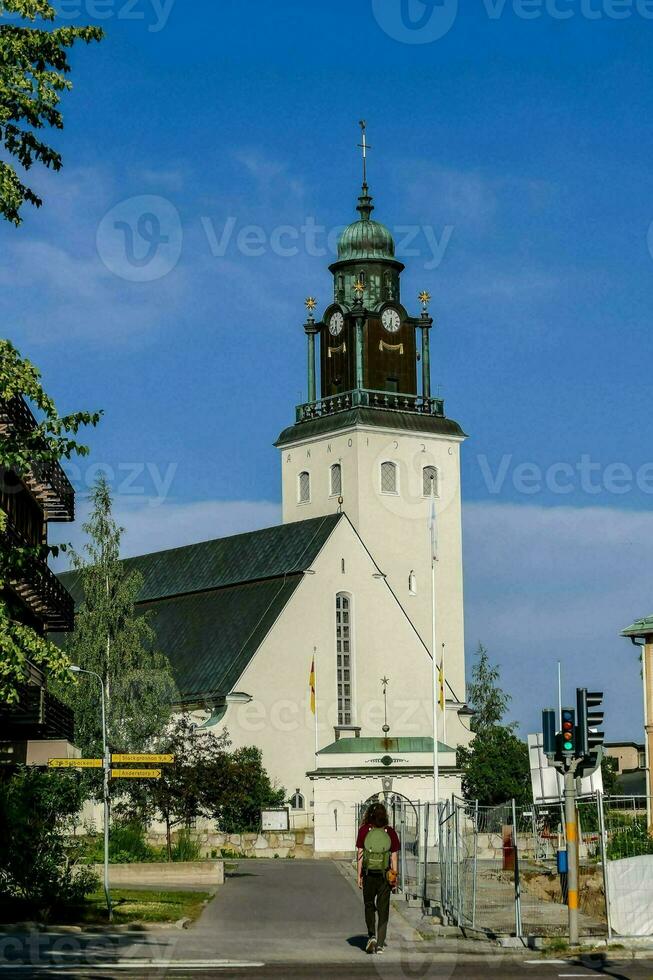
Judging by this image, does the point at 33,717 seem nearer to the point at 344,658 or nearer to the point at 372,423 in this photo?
the point at 344,658

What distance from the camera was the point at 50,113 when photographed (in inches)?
691

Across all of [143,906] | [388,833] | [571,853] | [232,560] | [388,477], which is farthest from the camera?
[388,477]

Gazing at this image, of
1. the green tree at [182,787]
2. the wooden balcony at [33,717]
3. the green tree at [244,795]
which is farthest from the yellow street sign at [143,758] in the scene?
the green tree at [244,795]

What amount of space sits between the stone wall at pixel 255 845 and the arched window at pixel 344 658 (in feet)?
54.6

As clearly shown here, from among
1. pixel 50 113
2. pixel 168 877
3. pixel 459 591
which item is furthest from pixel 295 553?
pixel 50 113

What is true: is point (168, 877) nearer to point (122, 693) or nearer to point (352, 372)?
point (122, 693)

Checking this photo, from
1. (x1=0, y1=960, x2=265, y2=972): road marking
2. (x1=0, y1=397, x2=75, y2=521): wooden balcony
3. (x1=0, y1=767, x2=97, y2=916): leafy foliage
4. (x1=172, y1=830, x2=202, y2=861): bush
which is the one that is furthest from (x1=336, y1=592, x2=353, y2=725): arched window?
(x1=0, y1=960, x2=265, y2=972): road marking

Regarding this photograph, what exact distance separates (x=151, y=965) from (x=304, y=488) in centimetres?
7813

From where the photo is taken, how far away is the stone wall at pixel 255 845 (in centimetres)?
6494

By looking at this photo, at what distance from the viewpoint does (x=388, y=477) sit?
96.1m

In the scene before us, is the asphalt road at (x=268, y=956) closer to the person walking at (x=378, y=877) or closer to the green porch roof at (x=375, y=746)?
the person walking at (x=378, y=877)

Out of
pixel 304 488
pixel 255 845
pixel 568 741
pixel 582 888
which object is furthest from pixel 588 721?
pixel 304 488

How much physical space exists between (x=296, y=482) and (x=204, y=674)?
1840 centimetres

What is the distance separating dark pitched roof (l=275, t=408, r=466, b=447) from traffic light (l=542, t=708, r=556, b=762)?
231 ft
